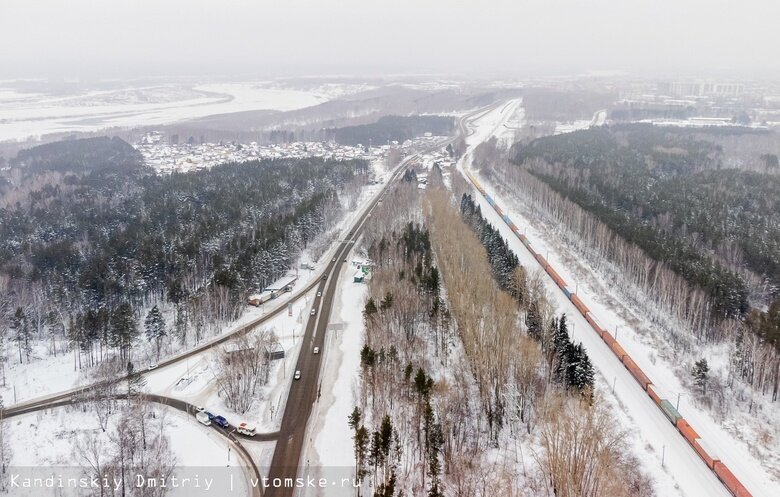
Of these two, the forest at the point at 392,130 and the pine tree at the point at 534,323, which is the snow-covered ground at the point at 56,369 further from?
the forest at the point at 392,130

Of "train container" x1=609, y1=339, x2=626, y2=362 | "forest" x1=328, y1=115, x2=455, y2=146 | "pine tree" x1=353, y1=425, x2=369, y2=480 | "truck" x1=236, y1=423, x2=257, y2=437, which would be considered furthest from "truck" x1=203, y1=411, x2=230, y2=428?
"forest" x1=328, y1=115, x2=455, y2=146

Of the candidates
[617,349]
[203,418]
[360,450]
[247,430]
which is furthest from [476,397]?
[203,418]

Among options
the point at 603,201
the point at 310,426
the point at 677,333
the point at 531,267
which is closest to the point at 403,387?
the point at 310,426

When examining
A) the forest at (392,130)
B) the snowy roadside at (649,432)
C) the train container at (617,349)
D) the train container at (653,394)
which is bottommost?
the snowy roadside at (649,432)

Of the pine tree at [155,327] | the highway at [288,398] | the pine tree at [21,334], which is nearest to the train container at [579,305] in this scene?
the highway at [288,398]

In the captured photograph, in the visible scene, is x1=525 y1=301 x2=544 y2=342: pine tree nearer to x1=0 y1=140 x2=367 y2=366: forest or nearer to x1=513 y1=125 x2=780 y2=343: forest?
x1=513 y1=125 x2=780 y2=343: forest

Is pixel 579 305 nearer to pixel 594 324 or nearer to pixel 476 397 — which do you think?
pixel 594 324
